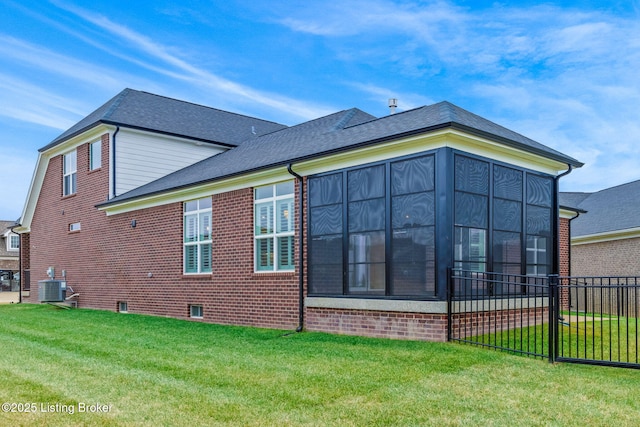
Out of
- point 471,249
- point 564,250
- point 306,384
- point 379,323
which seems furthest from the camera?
point 564,250

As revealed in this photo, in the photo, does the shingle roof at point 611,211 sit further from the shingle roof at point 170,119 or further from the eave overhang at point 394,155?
the shingle roof at point 170,119

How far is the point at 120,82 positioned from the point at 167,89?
210 cm

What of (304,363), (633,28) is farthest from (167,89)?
(304,363)

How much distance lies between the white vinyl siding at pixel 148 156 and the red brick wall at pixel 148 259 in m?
0.50

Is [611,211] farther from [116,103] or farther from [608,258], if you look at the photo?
[116,103]

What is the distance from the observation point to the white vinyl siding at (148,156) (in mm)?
17688

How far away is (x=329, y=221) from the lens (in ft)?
35.0

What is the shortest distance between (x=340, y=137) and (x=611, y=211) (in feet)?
55.4

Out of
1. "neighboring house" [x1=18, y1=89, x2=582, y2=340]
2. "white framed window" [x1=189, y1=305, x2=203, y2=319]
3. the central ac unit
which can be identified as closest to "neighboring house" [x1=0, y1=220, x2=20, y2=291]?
the central ac unit

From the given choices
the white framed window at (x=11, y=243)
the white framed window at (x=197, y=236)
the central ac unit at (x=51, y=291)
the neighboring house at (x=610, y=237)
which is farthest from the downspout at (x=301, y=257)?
the white framed window at (x=11, y=243)

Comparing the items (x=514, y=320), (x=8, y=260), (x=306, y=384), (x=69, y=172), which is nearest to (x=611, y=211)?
(x=514, y=320)

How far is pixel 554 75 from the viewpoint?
14562 millimetres

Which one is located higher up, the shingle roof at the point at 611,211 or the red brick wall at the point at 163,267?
the shingle roof at the point at 611,211

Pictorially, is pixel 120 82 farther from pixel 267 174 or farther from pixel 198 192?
pixel 267 174
